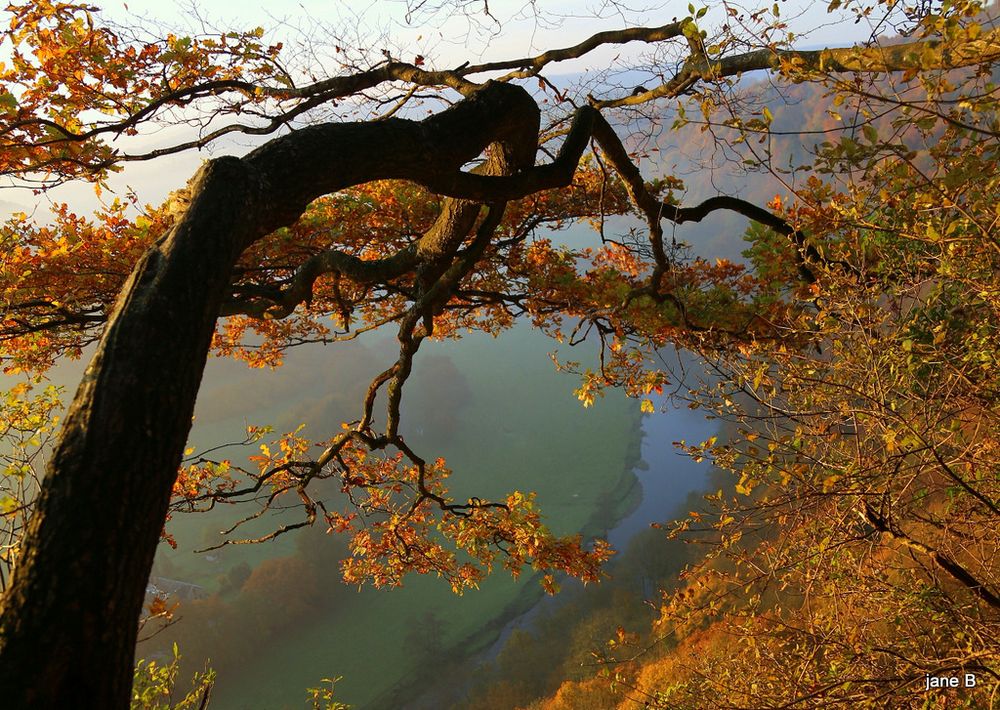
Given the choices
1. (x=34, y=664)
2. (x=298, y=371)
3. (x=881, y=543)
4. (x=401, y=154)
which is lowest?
(x=34, y=664)

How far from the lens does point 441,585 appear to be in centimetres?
1808

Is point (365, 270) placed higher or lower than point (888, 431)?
higher

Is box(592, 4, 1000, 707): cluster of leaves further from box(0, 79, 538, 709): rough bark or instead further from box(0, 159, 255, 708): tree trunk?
box(0, 159, 255, 708): tree trunk

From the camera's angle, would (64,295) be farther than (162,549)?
No

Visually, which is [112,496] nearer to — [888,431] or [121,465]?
[121,465]

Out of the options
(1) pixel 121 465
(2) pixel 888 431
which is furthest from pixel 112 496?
(2) pixel 888 431

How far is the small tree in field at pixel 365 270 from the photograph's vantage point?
42.6 inches

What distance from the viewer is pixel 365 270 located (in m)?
3.31

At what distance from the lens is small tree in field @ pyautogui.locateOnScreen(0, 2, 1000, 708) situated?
108 centimetres

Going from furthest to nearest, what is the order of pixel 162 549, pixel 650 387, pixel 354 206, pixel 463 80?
pixel 162 549
pixel 354 206
pixel 650 387
pixel 463 80

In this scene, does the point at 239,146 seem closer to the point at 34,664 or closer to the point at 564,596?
the point at 34,664

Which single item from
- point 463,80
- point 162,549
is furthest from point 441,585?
point 463,80

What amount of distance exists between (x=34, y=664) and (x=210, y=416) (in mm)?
30660

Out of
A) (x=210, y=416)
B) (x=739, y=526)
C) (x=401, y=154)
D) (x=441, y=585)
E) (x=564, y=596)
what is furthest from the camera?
(x=210, y=416)
